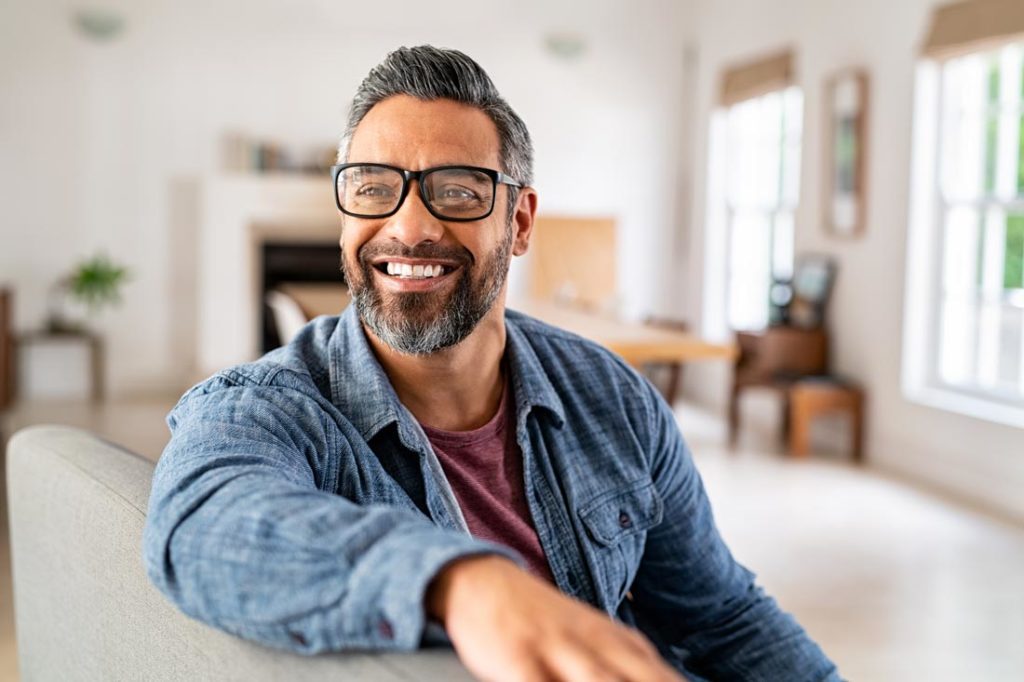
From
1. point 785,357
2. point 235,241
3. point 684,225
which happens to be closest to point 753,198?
point 684,225

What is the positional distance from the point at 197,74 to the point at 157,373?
2.12 m

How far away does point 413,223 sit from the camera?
1.34 m

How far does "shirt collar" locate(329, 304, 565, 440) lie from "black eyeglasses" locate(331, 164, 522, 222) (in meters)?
0.16

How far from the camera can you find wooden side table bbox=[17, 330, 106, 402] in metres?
7.64

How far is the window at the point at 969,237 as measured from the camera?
214 inches

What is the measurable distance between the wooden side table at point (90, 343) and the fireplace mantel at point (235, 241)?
67cm

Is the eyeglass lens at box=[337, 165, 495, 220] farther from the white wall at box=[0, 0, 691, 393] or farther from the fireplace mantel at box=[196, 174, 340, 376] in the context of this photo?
the white wall at box=[0, 0, 691, 393]

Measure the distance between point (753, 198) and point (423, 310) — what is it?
684cm

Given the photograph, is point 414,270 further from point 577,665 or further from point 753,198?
point 753,198

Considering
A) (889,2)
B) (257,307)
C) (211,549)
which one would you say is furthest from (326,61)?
(211,549)

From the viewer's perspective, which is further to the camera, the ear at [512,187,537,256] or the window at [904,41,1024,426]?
the window at [904,41,1024,426]

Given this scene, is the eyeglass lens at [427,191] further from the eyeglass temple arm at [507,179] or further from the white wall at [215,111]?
the white wall at [215,111]

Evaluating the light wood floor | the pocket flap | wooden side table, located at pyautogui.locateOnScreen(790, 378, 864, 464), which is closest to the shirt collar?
the pocket flap

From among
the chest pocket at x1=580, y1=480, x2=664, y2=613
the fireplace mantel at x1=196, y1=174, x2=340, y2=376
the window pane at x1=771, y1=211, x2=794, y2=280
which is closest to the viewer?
the chest pocket at x1=580, y1=480, x2=664, y2=613
